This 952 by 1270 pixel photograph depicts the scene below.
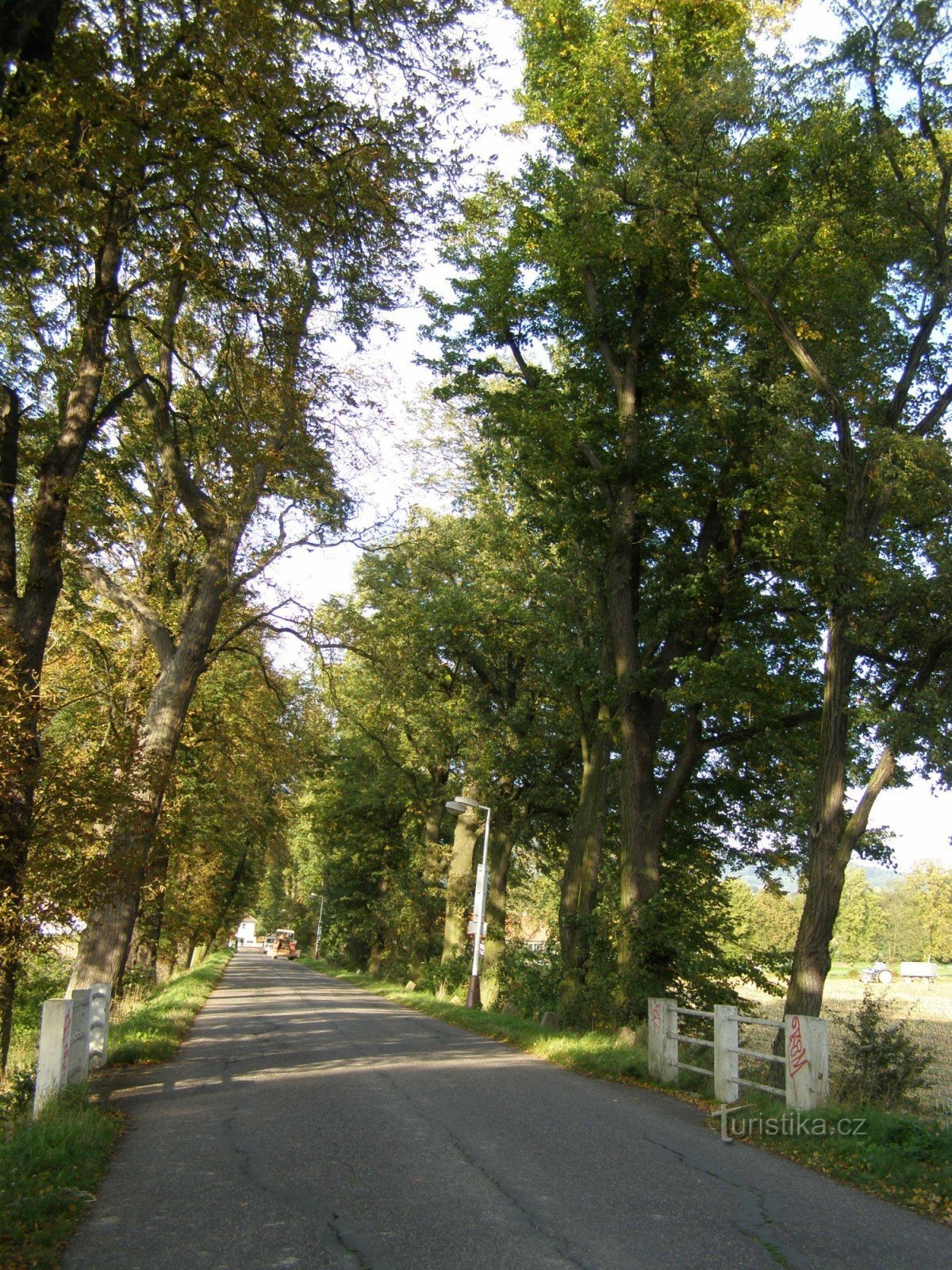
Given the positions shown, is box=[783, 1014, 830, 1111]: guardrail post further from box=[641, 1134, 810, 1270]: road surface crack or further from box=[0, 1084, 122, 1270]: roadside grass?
box=[0, 1084, 122, 1270]: roadside grass

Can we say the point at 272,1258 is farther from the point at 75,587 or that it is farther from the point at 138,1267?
the point at 75,587

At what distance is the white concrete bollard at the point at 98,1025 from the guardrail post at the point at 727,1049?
6.73m

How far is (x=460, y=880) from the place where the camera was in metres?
31.0

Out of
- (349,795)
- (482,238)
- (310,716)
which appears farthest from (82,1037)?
(349,795)

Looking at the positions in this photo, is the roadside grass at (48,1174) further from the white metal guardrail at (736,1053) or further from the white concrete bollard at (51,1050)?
the white metal guardrail at (736,1053)

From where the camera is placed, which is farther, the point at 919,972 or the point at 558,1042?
the point at 919,972

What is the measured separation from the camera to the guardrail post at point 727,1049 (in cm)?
1078

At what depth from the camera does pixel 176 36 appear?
9.02 meters

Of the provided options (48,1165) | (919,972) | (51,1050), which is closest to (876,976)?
(51,1050)

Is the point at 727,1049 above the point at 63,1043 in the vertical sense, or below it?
below

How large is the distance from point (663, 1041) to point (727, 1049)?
5.81ft

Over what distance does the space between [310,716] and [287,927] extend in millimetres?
99221

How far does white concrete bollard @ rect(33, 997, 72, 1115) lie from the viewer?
802 cm

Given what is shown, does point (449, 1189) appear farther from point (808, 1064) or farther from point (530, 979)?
point (530, 979)
